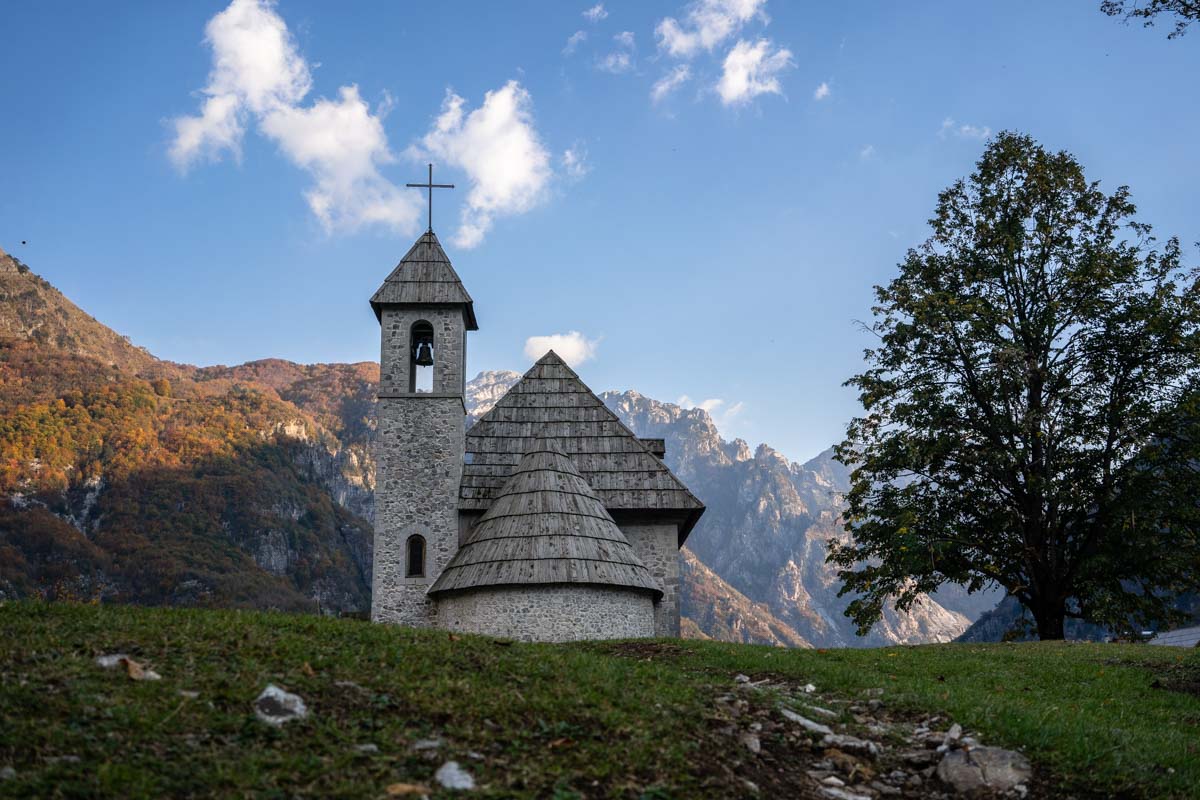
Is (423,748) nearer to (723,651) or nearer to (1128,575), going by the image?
(723,651)

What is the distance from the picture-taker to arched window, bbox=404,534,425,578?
2291cm

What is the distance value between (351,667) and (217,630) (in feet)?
6.14

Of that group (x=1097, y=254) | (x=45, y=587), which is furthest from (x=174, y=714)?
(x=45, y=587)

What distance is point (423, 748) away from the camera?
27.3 ft

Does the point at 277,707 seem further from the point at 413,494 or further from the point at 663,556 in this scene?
the point at 663,556

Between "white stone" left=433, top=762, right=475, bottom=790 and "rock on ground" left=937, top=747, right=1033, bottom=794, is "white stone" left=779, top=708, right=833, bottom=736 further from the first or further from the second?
"white stone" left=433, top=762, right=475, bottom=790

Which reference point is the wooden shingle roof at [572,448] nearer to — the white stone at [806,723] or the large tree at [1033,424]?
the large tree at [1033,424]

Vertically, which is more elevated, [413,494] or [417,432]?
[417,432]

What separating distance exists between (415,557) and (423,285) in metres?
6.56

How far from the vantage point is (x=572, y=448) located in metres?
26.2

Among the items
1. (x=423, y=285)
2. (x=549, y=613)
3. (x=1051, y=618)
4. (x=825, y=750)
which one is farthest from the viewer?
(x=423, y=285)

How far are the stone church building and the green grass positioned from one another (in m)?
6.45

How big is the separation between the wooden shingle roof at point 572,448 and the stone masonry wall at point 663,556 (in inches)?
21.4

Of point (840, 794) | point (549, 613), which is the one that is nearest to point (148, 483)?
point (549, 613)
